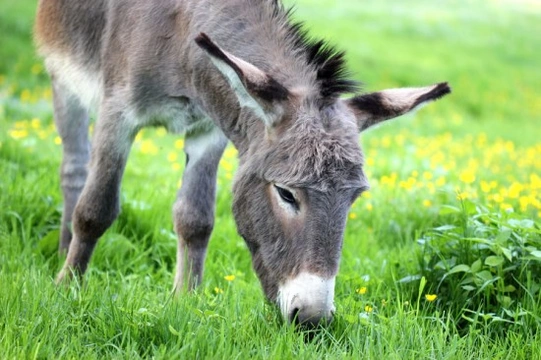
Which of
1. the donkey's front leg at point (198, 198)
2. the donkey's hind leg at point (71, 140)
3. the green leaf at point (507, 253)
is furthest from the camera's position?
the donkey's hind leg at point (71, 140)

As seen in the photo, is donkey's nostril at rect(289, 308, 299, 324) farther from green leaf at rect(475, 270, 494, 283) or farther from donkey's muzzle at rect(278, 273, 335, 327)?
green leaf at rect(475, 270, 494, 283)

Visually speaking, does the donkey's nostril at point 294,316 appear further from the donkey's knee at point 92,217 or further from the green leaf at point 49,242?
the green leaf at point 49,242

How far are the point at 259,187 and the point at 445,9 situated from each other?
26.0 meters

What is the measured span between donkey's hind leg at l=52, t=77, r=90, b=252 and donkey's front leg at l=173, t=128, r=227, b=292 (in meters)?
0.86

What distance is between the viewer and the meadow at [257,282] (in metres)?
3.27

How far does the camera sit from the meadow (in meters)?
3.27

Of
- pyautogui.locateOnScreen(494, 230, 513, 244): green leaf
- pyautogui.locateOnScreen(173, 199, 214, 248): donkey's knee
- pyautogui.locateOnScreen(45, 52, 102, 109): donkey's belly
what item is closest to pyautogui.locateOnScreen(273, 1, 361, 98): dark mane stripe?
pyautogui.locateOnScreen(494, 230, 513, 244): green leaf

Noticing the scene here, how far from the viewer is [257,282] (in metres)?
4.45

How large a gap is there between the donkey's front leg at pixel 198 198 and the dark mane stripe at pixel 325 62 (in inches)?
38.1

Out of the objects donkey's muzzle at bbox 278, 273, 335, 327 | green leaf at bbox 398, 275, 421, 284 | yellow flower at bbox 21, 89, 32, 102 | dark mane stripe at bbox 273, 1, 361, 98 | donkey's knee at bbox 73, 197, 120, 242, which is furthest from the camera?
yellow flower at bbox 21, 89, 32, 102

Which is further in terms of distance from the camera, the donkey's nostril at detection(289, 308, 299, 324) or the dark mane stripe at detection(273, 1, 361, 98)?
the dark mane stripe at detection(273, 1, 361, 98)

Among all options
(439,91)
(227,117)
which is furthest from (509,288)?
(227,117)

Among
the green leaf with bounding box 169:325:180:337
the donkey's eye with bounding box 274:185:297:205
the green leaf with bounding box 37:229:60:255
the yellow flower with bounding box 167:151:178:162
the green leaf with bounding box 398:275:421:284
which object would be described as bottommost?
the yellow flower with bounding box 167:151:178:162

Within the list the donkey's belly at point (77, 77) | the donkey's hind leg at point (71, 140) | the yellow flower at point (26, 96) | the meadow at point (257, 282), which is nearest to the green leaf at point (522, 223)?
the meadow at point (257, 282)
